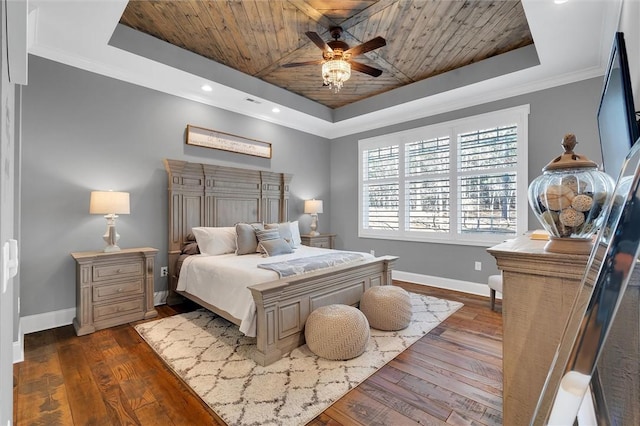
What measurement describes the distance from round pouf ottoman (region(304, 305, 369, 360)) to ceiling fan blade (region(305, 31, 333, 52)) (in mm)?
2379

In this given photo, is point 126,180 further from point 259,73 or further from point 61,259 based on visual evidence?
point 259,73

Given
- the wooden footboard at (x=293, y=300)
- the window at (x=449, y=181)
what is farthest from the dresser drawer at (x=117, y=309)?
the window at (x=449, y=181)

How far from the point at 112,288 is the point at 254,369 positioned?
1.87m

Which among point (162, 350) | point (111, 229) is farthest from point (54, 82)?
point (162, 350)

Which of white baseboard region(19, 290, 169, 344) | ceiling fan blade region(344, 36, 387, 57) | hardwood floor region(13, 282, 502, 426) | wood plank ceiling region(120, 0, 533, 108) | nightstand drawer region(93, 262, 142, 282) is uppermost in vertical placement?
wood plank ceiling region(120, 0, 533, 108)

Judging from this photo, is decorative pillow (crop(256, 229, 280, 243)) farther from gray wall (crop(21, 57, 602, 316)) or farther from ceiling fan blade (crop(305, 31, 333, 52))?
ceiling fan blade (crop(305, 31, 333, 52))

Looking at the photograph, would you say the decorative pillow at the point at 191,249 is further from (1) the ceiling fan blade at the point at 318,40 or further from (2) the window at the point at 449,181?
(2) the window at the point at 449,181

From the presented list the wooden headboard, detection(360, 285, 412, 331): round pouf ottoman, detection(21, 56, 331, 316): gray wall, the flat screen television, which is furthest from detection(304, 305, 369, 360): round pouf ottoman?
detection(21, 56, 331, 316): gray wall

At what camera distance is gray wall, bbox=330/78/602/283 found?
11.0 feet

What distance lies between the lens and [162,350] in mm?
2455

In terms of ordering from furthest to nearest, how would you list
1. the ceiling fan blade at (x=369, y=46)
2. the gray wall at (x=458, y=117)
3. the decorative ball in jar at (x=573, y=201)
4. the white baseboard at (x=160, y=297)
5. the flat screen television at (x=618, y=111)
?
the white baseboard at (x=160, y=297) → the gray wall at (x=458, y=117) → the ceiling fan blade at (x=369, y=46) → the flat screen television at (x=618, y=111) → the decorative ball in jar at (x=573, y=201)

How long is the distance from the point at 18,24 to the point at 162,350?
8.04 ft

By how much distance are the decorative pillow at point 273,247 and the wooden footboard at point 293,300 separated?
0.91m

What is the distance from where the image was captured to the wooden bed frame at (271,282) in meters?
2.29
